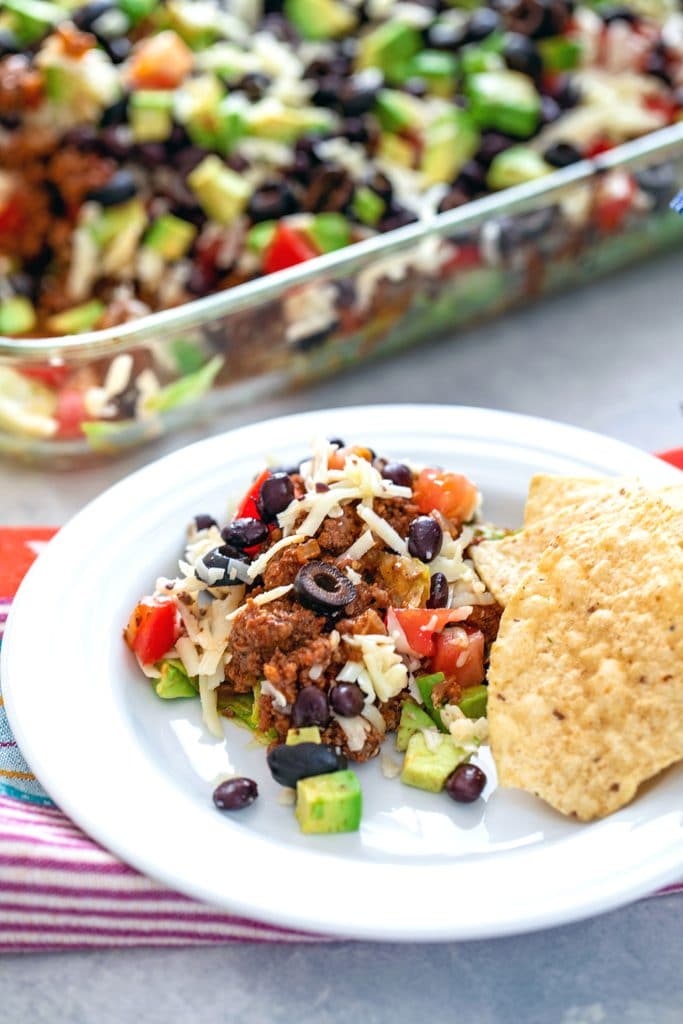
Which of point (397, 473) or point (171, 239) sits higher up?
point (397, 473)

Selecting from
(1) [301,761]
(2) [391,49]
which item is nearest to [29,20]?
(2) [391,49]

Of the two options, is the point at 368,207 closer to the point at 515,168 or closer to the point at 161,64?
the point at 515,168

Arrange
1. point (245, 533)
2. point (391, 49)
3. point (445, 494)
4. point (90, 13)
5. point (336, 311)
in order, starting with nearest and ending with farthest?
point (245, 533) < point (445, 494) < point (336, 311) < point (90, 13) < point (391, 49)

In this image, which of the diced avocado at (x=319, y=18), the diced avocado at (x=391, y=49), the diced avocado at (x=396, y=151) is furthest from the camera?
the diced avocado at (x=319, y=18)

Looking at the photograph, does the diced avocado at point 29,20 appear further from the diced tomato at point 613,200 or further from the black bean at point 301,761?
the black bean at point 301,761

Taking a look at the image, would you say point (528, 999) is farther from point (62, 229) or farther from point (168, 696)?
point (62, 229)

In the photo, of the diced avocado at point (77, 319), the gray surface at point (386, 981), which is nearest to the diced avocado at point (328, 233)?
the diced avocado at point (77, 319)
